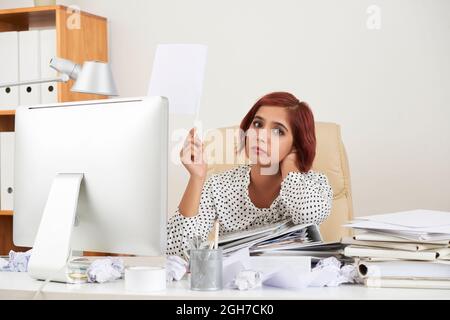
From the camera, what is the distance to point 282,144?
2080 mm

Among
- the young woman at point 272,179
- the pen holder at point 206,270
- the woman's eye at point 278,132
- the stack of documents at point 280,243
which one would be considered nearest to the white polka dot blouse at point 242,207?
the young woman at point 272,179

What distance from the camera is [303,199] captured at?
6.36ft

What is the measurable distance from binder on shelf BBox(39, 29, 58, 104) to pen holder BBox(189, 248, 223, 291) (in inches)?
84.6

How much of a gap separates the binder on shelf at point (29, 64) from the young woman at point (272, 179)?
5.10 ft

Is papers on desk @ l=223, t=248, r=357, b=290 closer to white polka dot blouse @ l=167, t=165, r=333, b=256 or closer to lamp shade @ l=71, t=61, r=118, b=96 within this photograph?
white polka dot blouse @ l=167, t=165, r=333, b=256

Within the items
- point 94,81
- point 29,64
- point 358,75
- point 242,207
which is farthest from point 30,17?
point 242,207

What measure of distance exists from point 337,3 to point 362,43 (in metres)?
0.23

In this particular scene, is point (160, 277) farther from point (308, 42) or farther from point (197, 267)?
point (308, 42)

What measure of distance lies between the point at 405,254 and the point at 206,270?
42 cm

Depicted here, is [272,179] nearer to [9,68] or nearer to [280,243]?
[280,243]

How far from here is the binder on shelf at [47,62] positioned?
336 cm

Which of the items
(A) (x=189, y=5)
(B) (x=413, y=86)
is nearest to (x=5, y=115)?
(A) (x=189, y=5)

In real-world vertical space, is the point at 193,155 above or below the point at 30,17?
below

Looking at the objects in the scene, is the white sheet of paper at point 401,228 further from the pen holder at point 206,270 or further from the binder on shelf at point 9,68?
the binder on shelf at point 9,68
